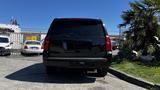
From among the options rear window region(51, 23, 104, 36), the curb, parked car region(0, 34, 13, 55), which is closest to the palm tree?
the curb

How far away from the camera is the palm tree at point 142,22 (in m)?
17.8

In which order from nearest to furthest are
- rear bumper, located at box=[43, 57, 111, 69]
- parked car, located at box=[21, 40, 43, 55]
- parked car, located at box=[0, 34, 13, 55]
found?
rear bumper, located at box=[43, 57, 111, 69]
parked car, located at box=[0, 34, 13, 55]
parked car, located at box=[21, 40, 43, 55]

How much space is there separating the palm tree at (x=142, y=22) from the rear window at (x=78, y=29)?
715 cm

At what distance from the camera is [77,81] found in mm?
10906

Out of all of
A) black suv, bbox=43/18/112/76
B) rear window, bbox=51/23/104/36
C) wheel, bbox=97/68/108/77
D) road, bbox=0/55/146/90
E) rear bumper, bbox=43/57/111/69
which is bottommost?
road, bbox=0/55/146/90

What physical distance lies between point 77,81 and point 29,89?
2.08 metres

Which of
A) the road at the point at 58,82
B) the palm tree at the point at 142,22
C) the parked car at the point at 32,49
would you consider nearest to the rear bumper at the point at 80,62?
the road at the point at 58,82

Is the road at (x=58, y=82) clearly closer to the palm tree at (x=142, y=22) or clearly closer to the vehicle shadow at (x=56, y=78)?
the vehicle shadow at (x=56, y=78)

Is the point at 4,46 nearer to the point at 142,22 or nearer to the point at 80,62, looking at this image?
the point at 142,22

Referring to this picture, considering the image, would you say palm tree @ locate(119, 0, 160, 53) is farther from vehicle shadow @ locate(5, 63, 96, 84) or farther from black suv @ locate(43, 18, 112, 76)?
black suv @ locate(43, 18, 112, 76)

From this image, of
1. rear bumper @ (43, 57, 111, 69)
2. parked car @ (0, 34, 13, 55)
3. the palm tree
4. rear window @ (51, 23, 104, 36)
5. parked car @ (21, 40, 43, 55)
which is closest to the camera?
rear bumper @ (43, 57, 111, 69)

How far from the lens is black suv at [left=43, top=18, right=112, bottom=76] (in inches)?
415

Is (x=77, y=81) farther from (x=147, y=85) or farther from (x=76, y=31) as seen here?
(x=147, y=85)

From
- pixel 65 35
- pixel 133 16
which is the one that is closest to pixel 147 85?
pixel 65 35
